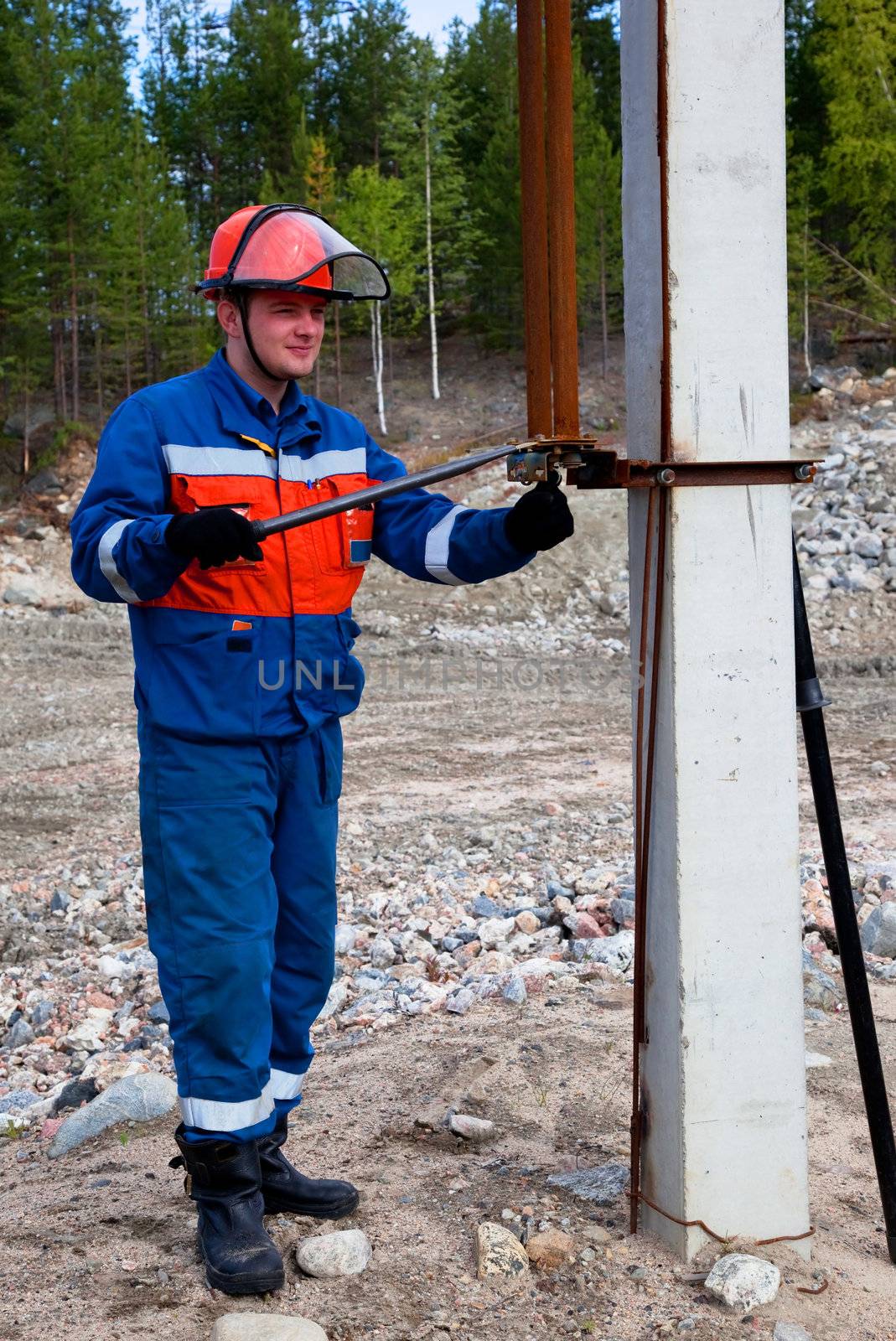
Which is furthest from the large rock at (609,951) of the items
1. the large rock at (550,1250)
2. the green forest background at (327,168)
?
the green forest background at (327,168)

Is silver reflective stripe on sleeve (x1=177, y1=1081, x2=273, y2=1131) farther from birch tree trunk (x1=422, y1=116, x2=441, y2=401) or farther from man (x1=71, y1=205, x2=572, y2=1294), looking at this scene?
birch tree trunk (x1=422, y1=116, x2=441, y2=401)

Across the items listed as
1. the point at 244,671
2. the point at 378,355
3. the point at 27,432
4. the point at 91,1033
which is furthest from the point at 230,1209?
the point at 378,355

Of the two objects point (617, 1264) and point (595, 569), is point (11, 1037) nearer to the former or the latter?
point (617, 1264)

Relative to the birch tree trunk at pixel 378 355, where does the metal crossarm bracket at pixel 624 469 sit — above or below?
below

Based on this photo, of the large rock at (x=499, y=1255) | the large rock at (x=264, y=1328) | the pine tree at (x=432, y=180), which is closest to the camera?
the large rock at (x=264, y=1328)

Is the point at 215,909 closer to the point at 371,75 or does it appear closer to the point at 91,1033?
the point at 91,1033

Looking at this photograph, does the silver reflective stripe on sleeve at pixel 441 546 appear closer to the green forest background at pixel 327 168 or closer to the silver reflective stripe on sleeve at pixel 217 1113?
the silver reflective stripe on sleeve at pixel 217 1113

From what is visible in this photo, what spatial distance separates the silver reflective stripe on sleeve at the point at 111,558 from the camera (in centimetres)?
242

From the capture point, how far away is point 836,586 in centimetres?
1426

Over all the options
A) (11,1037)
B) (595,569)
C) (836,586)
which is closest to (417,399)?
(595,569)

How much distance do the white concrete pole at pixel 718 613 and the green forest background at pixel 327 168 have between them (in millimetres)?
24468

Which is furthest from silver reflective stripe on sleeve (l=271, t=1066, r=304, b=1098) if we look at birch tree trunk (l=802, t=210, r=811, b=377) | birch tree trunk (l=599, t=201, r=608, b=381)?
birch tree trunk (l=599, t=201, r=608, b=381)

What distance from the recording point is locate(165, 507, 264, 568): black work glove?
7.61 ft

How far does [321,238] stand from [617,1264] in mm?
2137
